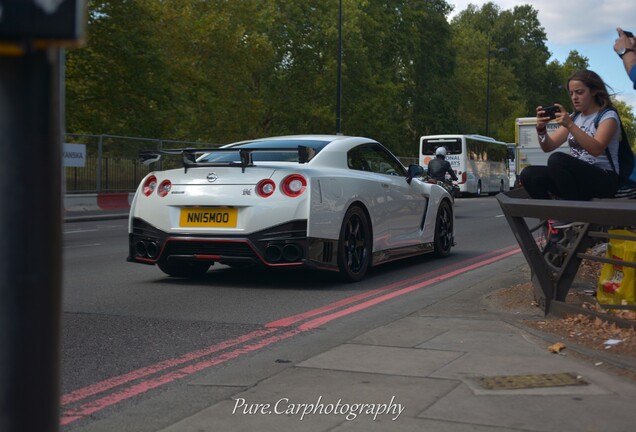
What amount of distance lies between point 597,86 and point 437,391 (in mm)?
3268

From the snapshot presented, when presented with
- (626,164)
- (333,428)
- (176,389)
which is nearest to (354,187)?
(626,164)

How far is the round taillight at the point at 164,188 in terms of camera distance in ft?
27.0

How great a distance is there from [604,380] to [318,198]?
156 inches

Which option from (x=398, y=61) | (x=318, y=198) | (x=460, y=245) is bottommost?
(x=460, y=245)

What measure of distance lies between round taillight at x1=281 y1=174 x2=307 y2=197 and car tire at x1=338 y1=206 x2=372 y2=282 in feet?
1.97

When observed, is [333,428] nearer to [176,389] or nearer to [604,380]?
[176,389]

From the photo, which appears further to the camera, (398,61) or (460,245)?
(398,61)

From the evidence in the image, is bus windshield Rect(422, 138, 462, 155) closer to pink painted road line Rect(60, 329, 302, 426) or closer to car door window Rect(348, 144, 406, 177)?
car door window Rect(348, 144, 406, 177)

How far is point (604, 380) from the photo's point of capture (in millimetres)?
4297

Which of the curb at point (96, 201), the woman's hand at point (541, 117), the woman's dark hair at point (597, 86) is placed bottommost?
the curb at point (96, 201)

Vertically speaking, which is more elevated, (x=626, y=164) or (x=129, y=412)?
(x=626, y=164)

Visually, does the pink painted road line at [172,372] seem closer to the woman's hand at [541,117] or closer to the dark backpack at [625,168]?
the woman's hand at [541,117]

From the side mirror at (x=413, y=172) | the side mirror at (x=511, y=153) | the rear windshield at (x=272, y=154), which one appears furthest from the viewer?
the side mirror at (x=511, y=153)

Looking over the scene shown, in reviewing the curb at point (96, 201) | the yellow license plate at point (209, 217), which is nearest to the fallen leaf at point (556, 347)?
the yellow license plate at point (209, 217)
